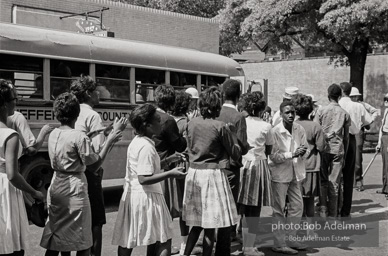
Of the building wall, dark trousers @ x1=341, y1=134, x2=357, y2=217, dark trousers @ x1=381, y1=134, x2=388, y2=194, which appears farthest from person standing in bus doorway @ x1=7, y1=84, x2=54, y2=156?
the building wall

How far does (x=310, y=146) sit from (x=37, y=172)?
4393 mm

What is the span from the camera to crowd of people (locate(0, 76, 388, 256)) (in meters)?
4.29

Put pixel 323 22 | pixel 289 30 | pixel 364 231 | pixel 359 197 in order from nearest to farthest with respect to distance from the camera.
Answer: pixel 364 231 → pixel 359 197 → pixel 323 22 → pixel 289 30

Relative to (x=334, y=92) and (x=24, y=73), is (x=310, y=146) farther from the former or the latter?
(x=24, y=73)

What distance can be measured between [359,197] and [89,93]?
6.67m

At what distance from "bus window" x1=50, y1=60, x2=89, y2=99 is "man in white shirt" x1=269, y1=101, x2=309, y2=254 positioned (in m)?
4.09

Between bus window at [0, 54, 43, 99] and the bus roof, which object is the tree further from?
bus window at [0, 54, 43, 99]

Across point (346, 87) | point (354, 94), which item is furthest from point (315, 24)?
point (346, 87)

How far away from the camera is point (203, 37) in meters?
21.5

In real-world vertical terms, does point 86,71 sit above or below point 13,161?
above

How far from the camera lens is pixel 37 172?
8516 millimetres

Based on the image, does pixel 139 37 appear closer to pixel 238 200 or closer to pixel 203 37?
pixel 203 37

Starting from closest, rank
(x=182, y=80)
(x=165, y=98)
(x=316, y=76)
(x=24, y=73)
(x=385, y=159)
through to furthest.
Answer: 1. (x=165, y=98)
2. (x=24, y=73)
3. (x=385, y=159)
4. (x=182, y=80)
5. (x=316, y=76)

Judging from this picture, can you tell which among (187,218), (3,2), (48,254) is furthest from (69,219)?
(3,2)
